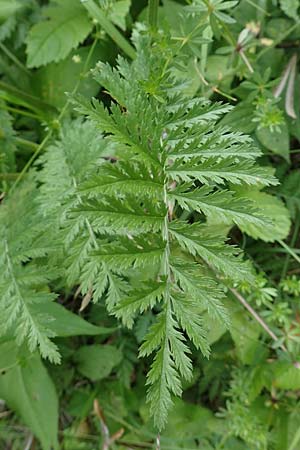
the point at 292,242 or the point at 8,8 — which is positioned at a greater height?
the point at 8,8

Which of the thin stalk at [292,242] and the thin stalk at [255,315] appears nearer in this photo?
the thin stalk at [255,315]

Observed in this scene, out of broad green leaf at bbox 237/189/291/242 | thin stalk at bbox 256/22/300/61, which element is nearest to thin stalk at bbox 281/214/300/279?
broad green leaf at bbox 237/189/291/242

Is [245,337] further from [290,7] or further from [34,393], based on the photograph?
[290,7]

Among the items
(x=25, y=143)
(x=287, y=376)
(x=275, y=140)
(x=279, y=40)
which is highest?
(x=279, y=40)

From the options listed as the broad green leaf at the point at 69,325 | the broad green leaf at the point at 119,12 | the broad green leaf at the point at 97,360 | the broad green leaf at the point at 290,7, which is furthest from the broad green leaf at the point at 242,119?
the broad green leaf at the point at 97,360

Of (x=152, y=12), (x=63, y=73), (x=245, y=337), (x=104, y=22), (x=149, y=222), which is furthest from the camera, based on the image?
(x=63, y=73)

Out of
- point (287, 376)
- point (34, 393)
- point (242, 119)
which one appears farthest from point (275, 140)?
point (34, 393)

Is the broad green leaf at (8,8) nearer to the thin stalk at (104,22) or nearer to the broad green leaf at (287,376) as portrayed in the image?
the thin stalk at (104,22)

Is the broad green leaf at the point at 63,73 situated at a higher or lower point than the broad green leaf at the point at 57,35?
lower

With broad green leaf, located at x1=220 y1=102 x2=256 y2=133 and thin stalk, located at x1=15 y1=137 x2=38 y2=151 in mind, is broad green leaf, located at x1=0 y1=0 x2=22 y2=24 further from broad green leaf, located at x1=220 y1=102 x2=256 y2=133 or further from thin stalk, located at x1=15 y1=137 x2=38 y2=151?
broad green leaf, located at x1=220 y1=102 x2=256 y2=133
